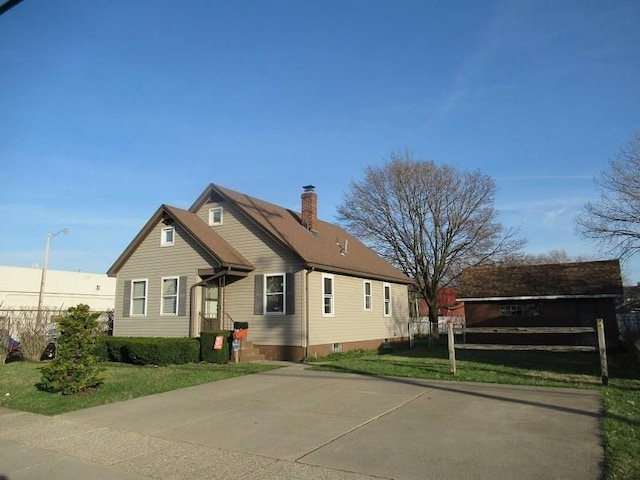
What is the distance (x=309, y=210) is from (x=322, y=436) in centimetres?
1704

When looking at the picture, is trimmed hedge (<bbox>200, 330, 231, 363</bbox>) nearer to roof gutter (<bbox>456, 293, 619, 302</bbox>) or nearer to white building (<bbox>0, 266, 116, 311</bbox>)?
roof gutter (<bbox>456, 293, 619, 302</bbox>)

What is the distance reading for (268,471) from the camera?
5.75 meters

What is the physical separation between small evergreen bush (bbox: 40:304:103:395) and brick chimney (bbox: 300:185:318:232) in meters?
13.0

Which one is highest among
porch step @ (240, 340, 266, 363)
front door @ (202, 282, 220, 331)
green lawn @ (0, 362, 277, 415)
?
front door @ (202, 282, 220, 331)

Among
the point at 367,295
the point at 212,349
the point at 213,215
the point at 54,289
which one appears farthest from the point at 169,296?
the point at 54,289

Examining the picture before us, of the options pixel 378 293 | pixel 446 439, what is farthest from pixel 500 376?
pixel 378 293

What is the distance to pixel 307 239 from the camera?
21.5 meters

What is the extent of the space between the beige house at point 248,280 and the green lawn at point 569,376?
1809 mm

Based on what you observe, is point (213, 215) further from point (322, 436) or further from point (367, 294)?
point (322, 436)

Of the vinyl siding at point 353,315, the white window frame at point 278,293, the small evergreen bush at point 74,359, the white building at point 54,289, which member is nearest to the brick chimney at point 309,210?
the vinyl siding at point 353,315

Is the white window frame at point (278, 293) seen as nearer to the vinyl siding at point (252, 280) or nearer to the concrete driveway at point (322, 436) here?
the vinyl siding at point (252, 280)

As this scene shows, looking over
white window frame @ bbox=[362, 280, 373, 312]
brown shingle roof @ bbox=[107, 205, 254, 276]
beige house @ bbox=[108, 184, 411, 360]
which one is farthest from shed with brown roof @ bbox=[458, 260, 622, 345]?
brown shingle roof @ bbox=[107, 205, 254, 276]

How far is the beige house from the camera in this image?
1870 centimetres

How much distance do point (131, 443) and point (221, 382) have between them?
573cm
